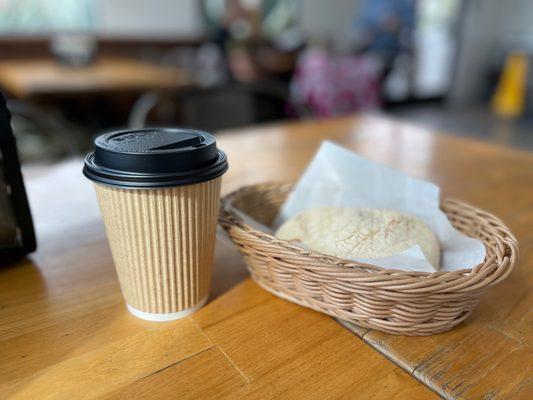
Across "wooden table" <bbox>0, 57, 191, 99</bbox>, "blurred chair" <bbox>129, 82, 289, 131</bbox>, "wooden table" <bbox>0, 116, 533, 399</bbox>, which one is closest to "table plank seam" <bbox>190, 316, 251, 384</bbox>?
"wooden table" <bbox>0, 116, 533, 399</bbox>

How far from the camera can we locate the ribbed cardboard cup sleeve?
0.39 metres

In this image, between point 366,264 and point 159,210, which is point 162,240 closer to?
point 159,210

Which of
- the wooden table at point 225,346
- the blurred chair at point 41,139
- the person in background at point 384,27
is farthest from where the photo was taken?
the person in background at point 384,27

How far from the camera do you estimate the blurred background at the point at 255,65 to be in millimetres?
1662

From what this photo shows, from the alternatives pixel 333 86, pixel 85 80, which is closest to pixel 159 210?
pixel 85 80

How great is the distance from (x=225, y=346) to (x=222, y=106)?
3.90 ft

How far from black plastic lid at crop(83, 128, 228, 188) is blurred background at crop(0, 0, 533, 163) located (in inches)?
37.6

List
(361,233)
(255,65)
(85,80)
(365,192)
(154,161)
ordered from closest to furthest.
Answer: (154,161)
(361,233)
(365,192)
(85,80)
(255,65)

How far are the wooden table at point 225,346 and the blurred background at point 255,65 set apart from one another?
87cm

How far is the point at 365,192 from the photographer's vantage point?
0.60 metres

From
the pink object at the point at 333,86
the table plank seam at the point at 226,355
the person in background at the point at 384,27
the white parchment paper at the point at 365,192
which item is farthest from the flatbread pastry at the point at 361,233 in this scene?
the person in background at the point at 384,27

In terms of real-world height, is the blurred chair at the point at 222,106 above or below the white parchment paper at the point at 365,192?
below

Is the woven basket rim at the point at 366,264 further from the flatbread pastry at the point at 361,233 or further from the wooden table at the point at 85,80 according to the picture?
the wooden table at the point at 85,80

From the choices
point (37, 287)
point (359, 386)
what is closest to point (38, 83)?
point (37, 287)
